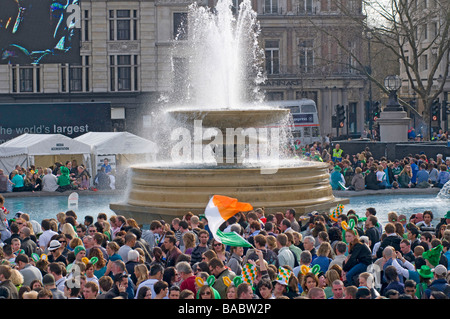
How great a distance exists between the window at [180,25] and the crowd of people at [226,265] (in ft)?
150

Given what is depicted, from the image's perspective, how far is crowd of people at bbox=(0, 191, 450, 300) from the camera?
8570 mm

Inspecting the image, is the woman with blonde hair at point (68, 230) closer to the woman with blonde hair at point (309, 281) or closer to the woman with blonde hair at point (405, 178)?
the woman with blonde hair at point (309, 281)

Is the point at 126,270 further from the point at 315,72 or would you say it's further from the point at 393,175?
the point at 315,72

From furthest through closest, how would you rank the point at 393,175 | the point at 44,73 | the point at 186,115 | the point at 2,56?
the point at 44,73 < the point at 2,56 < the point at 393,175 < the point at 186,115

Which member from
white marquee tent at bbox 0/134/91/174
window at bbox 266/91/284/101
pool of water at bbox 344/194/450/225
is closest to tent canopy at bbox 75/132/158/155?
white marquee tent at bbox 0/134/91/174

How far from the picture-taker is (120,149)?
3172cm

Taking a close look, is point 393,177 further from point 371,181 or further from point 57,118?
point 57,118

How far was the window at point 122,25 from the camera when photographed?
57.8 metres

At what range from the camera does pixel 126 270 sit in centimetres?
1009

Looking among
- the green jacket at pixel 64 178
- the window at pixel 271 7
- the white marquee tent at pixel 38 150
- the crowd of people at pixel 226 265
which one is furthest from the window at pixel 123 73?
the crowd of people at pixel 226 265

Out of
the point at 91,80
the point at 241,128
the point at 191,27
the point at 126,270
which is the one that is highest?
the point at 191,27

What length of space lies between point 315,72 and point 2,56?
26257 millimetres

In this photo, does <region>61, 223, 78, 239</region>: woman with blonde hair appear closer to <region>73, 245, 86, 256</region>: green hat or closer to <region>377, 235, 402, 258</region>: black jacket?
<region>73, 245, 86, 256</region>: green hat
